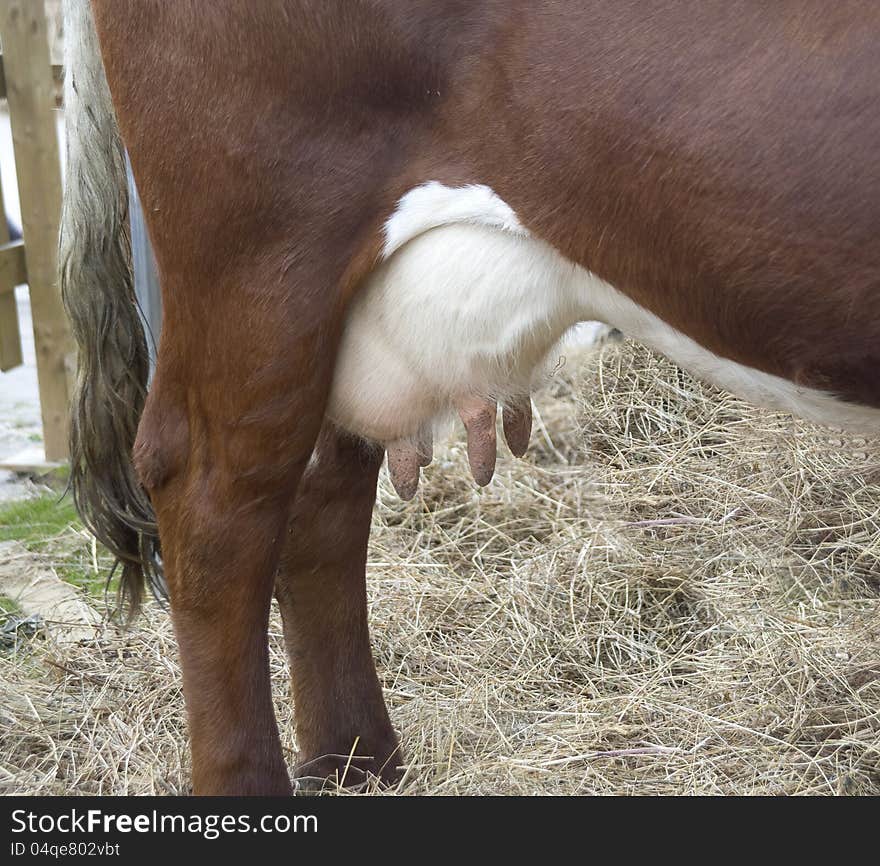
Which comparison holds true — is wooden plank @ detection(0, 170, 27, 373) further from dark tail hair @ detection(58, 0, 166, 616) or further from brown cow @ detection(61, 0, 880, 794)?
brown cow @ detection(61, 0, 880, 794)

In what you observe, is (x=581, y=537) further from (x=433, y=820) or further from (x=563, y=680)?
(x=433, y=820)

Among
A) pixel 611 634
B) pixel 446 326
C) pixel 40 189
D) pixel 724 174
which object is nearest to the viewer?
pixel 724 174

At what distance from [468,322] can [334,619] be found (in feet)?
2.44

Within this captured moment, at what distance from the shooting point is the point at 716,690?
2512mm

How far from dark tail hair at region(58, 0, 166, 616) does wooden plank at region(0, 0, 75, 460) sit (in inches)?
82.7

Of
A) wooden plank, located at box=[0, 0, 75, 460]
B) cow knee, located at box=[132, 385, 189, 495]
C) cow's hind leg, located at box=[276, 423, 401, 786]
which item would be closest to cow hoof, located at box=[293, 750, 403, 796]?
cow's hind leg, located at box=[276, 423, 401, 786]

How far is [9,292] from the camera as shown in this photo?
4332 mm

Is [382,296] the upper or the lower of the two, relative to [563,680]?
upper

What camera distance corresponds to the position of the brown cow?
1.35 m

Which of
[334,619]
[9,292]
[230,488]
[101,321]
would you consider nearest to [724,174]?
[230,488]

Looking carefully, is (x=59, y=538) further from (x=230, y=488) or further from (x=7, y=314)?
(x=230, y=488)

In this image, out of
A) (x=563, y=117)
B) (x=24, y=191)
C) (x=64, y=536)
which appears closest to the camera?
(x=563, y=117)

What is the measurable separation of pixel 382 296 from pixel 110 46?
526 mm

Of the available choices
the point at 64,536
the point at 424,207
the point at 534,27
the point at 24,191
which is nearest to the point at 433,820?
the point at 424,207
